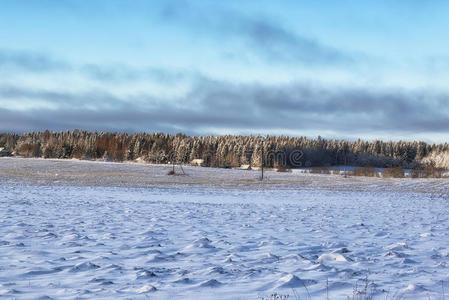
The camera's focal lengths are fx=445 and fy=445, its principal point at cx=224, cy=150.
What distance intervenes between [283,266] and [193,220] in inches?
266

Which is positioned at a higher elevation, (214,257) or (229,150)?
(229,150)

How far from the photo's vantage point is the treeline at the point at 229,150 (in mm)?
117062

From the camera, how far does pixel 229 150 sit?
418ft

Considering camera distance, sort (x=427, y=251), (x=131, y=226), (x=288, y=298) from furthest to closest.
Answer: (x=131, y=226), (x=427, y=251), (x=288, y=298)

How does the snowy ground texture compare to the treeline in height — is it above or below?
below

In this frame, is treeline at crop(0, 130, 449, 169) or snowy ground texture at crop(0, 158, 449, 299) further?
treeline at crop(0, 130, 449, 169)

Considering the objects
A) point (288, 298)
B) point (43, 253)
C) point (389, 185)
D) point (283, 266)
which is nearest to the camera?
point (288, 298)

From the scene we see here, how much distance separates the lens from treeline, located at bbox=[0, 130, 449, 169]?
11706 cm

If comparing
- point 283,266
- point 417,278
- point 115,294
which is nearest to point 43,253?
point 115,294

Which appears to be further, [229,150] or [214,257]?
[229,150]

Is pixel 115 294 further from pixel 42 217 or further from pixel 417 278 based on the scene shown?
pixel 42 217

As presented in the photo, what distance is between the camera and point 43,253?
900cm

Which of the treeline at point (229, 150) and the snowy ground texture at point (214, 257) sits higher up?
the treeline at point (229, 150)

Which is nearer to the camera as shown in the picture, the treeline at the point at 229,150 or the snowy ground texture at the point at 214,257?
the snowy ground texture at the point at 214,257
